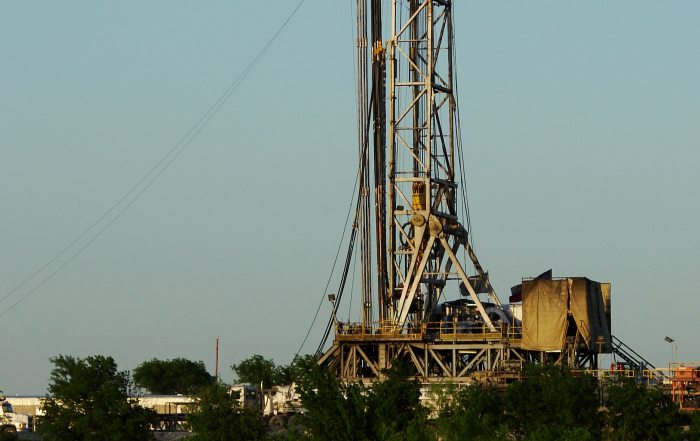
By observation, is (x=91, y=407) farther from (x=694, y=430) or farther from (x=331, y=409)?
(x=694, y=430)

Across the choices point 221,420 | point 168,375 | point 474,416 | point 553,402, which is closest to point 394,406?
point 474,416

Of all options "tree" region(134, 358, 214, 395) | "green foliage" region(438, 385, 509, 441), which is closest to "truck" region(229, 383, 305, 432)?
"green foliage" region(438, 385, 509, 441)

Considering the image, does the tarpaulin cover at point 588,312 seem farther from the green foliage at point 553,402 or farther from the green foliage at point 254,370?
the green foliage at point 254,370

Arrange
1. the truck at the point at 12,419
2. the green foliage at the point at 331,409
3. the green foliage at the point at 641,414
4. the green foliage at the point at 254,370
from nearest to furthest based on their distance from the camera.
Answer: the green foliage at the point at 641,414 → the green foliage at the point at 331,409 → the truck at the point at 12,419 → the green foliage at the point at 254,370

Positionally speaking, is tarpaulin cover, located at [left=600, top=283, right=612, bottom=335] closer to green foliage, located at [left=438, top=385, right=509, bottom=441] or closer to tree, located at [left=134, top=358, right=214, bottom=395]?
green foliage, located at [left=438, top=385, right=509, bottom=441]

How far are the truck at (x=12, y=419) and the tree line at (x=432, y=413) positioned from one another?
28.0 ft

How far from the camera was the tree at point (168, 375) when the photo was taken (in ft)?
495

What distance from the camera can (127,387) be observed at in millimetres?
100875

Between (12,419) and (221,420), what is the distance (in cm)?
2266

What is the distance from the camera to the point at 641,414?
8406 cm

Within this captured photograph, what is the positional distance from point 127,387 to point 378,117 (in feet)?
69.0

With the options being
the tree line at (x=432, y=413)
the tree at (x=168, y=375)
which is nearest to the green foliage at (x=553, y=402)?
the tree line at (x=432, y=413)

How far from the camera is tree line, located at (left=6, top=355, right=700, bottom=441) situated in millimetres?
84000

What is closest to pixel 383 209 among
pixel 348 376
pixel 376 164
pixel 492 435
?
pixel 376 164
